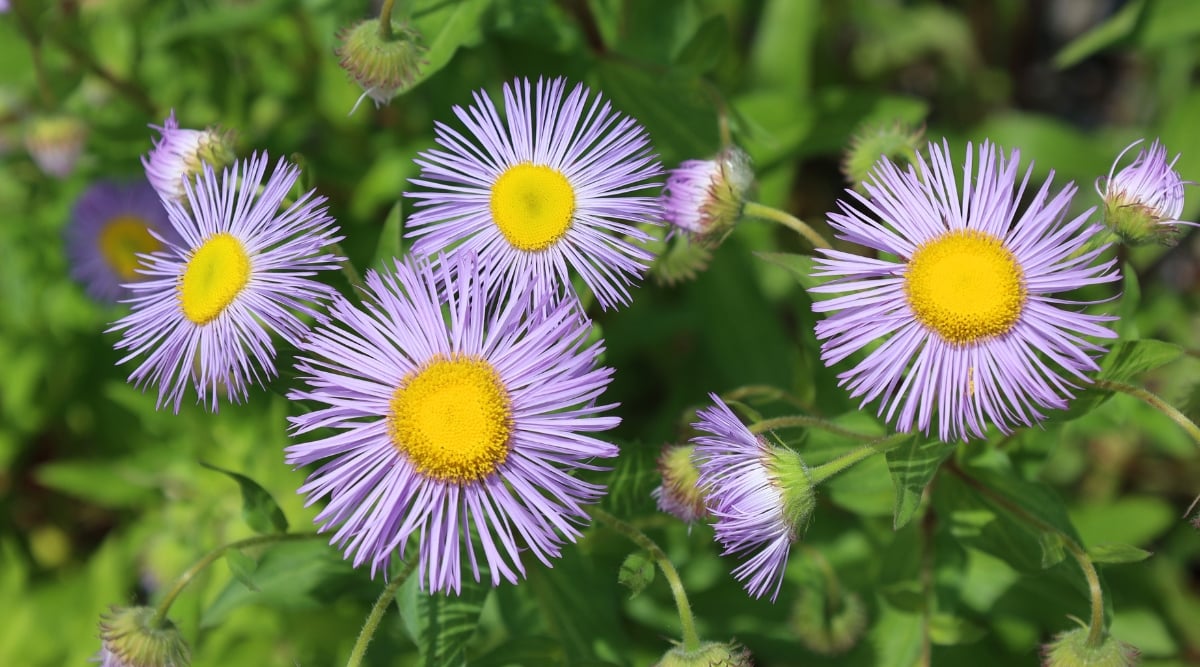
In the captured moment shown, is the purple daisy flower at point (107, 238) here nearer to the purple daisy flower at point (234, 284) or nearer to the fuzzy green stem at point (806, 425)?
the purple daisy flower at point (234, 284)

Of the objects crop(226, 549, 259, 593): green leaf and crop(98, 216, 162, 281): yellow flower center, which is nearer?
crop(226, 549, 259, 593): green leaf

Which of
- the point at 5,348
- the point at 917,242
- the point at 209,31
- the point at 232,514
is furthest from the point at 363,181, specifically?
the point at 917,242

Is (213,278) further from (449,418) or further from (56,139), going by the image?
(56,139)

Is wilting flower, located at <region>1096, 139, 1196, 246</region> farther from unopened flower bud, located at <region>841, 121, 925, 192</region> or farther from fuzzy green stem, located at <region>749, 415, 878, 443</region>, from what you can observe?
fuzzy green stem, located at <region>749, 415, 878, 443</region>

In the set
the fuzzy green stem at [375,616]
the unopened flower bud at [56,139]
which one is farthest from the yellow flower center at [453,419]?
the unopened flower bud at [56,139]

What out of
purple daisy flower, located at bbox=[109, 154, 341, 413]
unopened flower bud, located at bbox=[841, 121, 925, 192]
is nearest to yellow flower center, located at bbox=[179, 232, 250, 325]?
purple daisy flower, located at bbox=[109, 154, 341, 413]

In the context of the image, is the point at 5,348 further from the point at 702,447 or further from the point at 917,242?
the point at 917,242
